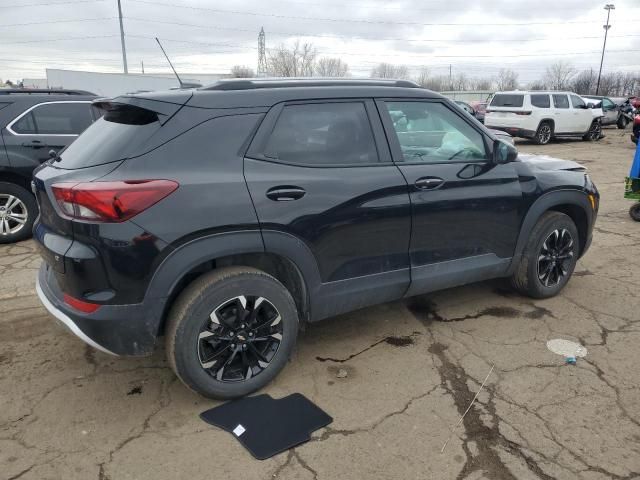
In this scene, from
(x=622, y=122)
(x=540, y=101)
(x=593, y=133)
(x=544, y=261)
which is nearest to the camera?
(x=544, y=261)

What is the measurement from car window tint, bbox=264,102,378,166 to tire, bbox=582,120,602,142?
19594 millimetres

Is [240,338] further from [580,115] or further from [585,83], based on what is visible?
[585,83]

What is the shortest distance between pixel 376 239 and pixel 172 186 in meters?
1.34

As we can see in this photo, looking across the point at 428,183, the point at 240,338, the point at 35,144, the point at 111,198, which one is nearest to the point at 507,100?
the point at 35,144

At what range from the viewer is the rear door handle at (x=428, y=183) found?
336 centimetres

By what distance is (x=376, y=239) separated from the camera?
3234mm

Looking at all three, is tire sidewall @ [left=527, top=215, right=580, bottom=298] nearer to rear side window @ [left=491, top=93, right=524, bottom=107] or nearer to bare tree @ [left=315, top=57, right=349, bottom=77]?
rear side window @ [left=491, top=93, right=524, bottom=107]

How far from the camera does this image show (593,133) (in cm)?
1991

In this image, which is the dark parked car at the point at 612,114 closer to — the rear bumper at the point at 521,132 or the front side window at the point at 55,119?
the rear bumper at the point at 521,132

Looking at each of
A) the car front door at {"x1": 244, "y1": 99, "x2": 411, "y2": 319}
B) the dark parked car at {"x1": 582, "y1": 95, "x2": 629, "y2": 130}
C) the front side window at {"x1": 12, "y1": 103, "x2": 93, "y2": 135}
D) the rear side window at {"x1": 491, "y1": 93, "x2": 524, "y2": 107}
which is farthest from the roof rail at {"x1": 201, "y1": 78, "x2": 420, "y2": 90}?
the dark parked car at {"x1": 582, "y1": 95, "x2": 629, "y2": 130}

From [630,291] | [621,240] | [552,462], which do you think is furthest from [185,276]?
[621,240]

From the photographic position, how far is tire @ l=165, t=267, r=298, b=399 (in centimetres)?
271

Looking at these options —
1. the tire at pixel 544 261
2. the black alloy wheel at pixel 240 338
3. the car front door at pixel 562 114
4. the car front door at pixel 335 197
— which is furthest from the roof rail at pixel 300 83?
the car front door at pixel 562 114

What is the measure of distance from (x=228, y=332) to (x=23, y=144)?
4.69 metres
